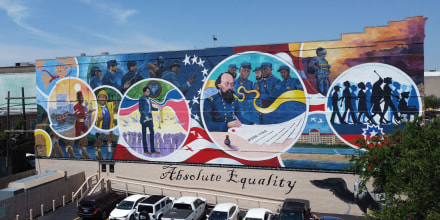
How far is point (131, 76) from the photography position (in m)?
27.6

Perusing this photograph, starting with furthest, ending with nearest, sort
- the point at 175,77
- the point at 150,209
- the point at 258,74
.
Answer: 1. the point at 175,77
2. the point at 258,74
3. the point at 150,209

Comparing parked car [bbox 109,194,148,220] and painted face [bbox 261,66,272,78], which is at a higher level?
painted face [bbox 261,66,272,78]

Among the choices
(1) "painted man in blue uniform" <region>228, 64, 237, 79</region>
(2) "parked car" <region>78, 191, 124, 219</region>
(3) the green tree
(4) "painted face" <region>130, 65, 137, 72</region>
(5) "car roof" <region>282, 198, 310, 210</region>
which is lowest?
(2) "parked car" <region>78, 191, 124, 219</region>

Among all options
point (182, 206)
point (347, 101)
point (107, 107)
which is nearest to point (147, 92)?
point (107, 107)

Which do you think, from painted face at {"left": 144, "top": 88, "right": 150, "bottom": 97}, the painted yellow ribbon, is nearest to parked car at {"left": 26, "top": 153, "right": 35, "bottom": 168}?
painted face at {"left": 144, "top": 88, "right": 150, "bottom": 97}

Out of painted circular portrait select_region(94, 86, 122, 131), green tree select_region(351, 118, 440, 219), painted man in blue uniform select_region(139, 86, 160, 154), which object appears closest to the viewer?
green tree select_region(351, 118, 440, 219)

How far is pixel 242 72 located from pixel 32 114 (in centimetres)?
3543

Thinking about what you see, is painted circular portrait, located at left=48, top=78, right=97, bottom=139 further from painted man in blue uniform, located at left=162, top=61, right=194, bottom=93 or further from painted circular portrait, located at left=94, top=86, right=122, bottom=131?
painted man in blue uniform, located at left=162, top=61, right=194, bottom=93

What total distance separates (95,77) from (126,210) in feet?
41.9

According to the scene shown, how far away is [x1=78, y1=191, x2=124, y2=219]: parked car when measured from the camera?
21.8 meters

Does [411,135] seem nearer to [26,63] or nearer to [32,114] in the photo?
[32,114]

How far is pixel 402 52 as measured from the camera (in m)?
21.8

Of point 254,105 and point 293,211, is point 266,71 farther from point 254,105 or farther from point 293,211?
point 293,211

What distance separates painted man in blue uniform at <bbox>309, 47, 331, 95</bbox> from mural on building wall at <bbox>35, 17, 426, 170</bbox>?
0.07 meters
